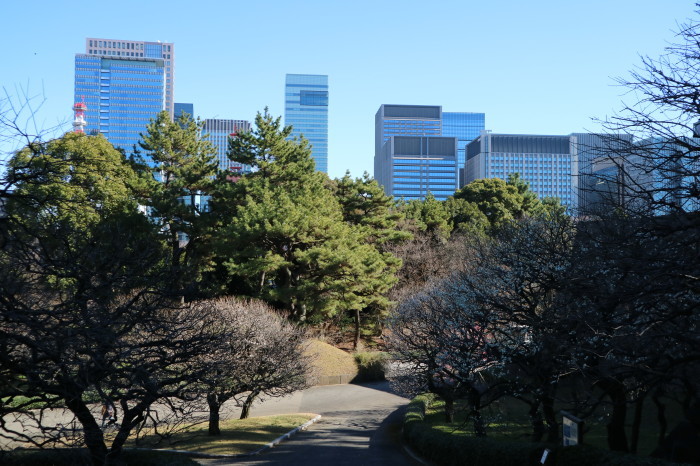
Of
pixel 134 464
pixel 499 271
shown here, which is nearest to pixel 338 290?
pixel 499 271

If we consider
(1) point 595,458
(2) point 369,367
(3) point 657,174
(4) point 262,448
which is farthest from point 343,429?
(3) point 657,174

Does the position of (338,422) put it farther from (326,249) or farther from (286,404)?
(326,249)

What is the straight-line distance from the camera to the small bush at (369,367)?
41.3 meters

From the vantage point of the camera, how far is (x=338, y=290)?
40500mm

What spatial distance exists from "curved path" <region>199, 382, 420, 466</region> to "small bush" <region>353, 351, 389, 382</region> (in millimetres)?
1197

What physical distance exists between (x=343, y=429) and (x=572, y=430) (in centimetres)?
1504

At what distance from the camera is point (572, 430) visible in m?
12.3

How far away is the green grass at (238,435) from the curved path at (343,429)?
67 centimetres

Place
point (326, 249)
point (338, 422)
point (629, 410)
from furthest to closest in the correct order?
point (326, 249)
point (338, 422)
point (629, 410)

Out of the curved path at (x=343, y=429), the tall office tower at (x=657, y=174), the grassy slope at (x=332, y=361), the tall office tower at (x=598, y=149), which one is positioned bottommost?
the curved path at (x=343, y=429)

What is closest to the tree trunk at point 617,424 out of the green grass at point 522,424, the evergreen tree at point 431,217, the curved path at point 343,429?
the green grass at point 522,424

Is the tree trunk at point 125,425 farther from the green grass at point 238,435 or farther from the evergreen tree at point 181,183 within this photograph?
the evergreen tree at point 181,183

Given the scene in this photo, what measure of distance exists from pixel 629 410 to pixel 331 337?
1112 inches

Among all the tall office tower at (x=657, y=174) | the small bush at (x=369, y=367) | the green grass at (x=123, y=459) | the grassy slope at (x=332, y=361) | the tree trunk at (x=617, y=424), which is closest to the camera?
the tall office tower at (x=657, y=174)
